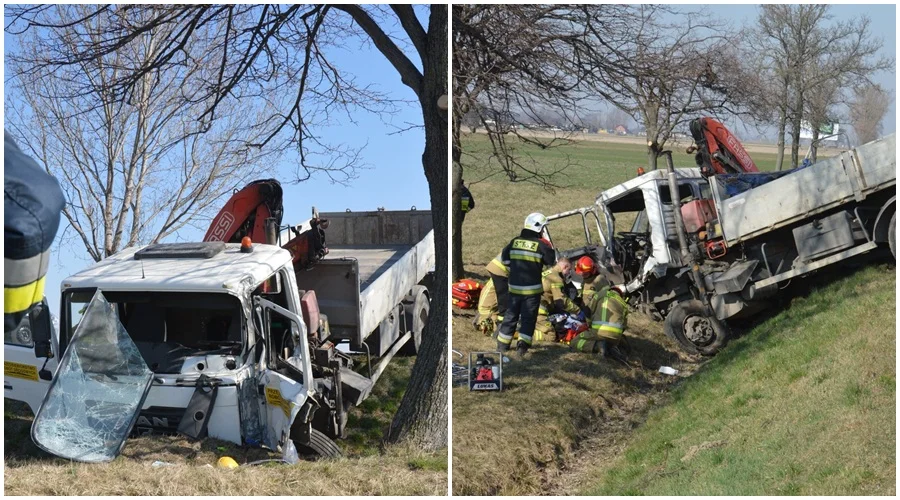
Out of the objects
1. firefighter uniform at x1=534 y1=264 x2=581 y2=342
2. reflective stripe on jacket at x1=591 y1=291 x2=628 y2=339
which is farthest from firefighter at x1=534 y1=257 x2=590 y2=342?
reflective stripe on jacket at x1=591 y1=291 x2=628 y2=339

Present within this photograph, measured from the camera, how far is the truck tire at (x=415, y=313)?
26.7ft

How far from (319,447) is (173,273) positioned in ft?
4.46

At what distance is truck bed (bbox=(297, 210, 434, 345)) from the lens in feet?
23.5

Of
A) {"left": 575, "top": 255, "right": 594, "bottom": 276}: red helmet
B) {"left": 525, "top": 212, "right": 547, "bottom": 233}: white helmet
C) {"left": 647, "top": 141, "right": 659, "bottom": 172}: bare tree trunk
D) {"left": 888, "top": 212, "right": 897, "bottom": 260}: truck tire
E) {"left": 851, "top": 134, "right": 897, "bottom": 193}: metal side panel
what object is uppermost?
{"left": 647, "top": 141, "right": 659, "bottom": 172}: bare tree trunk

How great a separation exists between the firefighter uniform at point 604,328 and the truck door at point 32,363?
374 centimetres

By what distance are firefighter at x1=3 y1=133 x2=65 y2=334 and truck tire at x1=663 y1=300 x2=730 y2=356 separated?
617 cm

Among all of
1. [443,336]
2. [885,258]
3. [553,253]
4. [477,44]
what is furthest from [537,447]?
[885,258]

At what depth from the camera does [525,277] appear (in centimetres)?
657

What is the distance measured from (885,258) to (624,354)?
7.21 feet

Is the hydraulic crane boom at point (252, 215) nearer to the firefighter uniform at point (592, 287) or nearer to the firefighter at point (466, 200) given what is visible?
the firefighter at point (466, 200)

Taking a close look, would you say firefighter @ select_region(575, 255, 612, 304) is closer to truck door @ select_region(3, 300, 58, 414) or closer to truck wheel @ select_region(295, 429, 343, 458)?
truck wheel @ select_region(295, 429, 343, 458)

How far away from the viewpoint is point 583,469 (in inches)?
216

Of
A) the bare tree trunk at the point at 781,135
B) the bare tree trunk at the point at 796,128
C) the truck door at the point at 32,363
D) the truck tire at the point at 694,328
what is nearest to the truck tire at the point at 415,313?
the truck tire at the point at 694,328

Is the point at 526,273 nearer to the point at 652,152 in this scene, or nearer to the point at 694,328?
the point at 652,152
